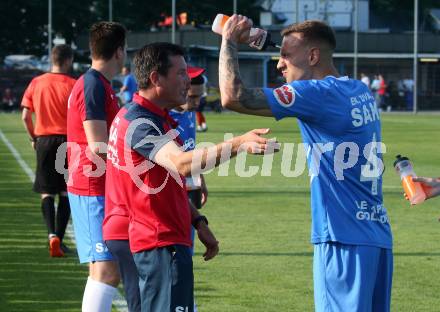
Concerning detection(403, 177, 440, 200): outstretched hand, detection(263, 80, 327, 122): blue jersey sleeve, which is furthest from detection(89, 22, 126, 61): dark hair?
detection(403, 177, 440, 200): outstretched hand

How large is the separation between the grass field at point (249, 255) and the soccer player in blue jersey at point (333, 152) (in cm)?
331

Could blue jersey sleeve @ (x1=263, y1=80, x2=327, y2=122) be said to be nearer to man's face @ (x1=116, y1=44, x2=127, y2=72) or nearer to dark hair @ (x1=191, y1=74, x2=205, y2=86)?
man's face @ (x1=116, y1=44, x2=127, y2=72)

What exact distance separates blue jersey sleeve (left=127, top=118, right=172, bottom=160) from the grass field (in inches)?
143

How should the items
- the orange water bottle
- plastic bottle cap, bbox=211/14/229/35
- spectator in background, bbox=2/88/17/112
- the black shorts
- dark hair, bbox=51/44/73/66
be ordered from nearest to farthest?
A: plastic bottle cap, bbox=211/14/229/35 → the orange water bottle → dark hair, bbox=51/44/73/66 → the black shorts → spectator in background, bbox=2/88/17/112

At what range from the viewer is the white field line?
9.43 metres

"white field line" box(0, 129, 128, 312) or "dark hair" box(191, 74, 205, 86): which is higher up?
"dark hair" box(191, 74, 205, 86)

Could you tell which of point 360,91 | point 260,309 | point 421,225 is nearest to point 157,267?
point 360,91

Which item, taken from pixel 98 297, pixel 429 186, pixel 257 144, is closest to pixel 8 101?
pixel 98 297

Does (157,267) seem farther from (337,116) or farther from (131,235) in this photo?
(337,116)

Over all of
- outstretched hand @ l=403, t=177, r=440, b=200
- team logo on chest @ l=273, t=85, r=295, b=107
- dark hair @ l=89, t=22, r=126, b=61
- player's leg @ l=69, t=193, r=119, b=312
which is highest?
dark hair @ l=89, t=22, r=126, b=61

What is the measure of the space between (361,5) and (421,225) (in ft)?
257

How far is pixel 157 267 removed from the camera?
236 inches

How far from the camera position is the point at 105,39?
7844mm

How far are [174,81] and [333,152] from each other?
888 millimetres
